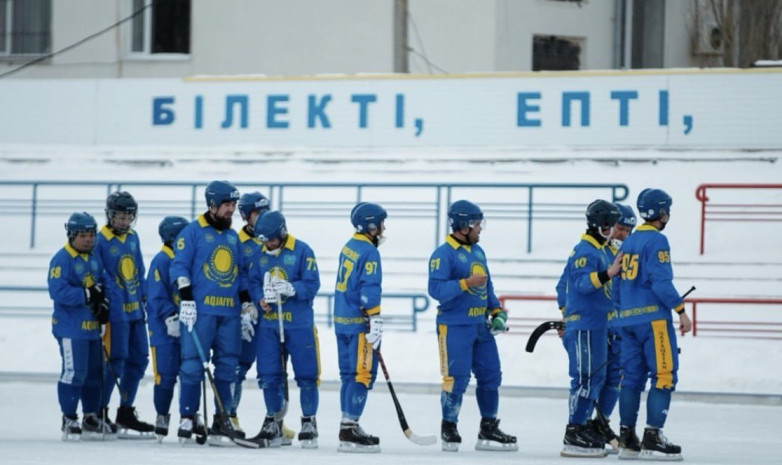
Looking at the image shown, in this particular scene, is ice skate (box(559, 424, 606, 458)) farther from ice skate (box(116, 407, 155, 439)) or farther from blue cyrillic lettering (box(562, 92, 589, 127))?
blue cyrillic lettering (box(562, 92, 589, 127))

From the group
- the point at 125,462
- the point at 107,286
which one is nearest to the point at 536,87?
the point at 107,286

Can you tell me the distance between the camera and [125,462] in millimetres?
10875

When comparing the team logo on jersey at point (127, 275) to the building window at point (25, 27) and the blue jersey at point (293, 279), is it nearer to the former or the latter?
the blue jersey at point (293, 279)

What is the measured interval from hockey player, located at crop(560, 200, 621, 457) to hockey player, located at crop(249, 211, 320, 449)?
198cm

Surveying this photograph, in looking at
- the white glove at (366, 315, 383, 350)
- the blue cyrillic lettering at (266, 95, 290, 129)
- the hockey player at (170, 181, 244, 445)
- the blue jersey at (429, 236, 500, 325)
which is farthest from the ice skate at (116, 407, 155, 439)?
the blue cyrillic lettering at (266, 95, 290, 129)

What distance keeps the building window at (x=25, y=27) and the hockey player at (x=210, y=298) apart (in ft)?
67.4

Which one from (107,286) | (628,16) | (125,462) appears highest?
(628,16)

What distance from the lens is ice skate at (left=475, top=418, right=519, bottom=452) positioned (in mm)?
12523

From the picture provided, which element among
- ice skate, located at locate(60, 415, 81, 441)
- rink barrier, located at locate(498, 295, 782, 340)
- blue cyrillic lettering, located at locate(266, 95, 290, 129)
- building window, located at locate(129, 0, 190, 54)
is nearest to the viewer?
ice skate, located at locate(60, 415, 81, 441)

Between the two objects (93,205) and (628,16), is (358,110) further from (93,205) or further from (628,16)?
(628,16)

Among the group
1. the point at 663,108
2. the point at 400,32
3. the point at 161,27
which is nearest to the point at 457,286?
the point at 663,108

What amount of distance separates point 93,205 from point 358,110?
15.0 feet

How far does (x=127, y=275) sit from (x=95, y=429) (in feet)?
4.27

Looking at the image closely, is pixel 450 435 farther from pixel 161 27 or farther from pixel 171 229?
pixel 161 27
